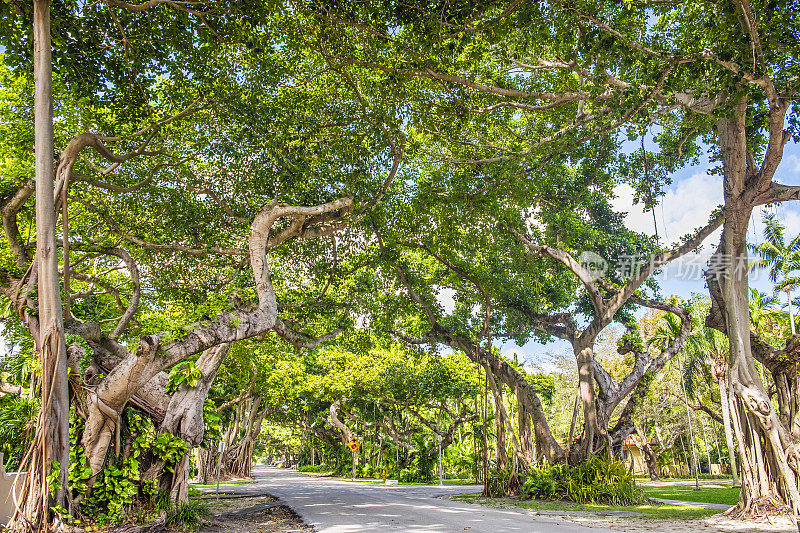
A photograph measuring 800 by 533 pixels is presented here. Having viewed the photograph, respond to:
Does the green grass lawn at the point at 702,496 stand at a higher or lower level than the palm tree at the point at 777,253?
lower

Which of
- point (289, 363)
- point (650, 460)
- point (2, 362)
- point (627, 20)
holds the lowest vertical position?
point (650, 460)

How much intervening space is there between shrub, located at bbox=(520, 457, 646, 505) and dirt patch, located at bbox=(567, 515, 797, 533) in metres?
3.69

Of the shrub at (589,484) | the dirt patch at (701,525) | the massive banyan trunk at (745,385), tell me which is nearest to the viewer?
the dirt patch at (701,525)

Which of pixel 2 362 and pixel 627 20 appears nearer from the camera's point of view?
pixel 627 20

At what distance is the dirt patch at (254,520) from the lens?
339 inches

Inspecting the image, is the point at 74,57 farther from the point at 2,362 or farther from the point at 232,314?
the point at 2,362

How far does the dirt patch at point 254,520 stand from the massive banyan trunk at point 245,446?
17.5 metres

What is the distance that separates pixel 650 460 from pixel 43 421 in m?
34.3

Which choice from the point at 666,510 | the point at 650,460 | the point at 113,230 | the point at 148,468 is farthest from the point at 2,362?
the point at 650,460

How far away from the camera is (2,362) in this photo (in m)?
10.5

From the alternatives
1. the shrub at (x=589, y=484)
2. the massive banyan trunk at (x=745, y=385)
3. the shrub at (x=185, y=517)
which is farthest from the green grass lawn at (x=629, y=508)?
the shrub at (x=185, y=517)

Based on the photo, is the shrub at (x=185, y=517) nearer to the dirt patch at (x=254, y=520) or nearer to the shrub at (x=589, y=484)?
the dirt patch at (x=254, y=520)

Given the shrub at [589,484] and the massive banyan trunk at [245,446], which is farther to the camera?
the massive banyan trunk at [245,446]

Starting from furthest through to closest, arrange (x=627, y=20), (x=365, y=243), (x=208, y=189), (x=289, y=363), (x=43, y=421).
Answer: (x=289, y=363)
(x=365, y=243)
(x=208, y=189)
(x=627, y=20)
(x=43, y=421)
